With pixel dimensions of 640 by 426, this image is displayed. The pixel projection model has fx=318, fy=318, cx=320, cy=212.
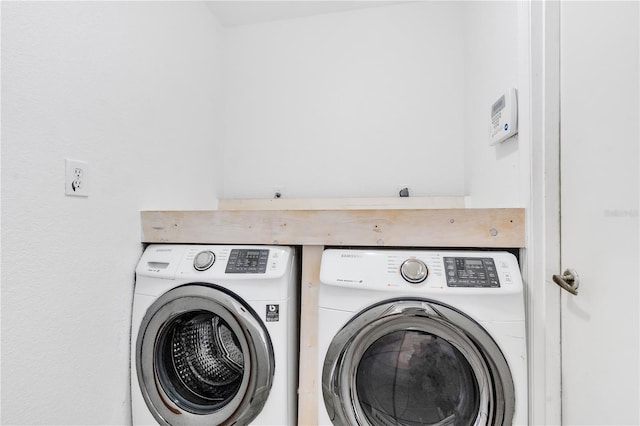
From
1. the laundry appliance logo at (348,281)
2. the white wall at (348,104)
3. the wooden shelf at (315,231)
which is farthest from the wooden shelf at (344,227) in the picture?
the white wall at (348,104)

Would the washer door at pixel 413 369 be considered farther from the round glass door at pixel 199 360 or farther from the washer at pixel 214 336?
the round glass door at pixel 199 360

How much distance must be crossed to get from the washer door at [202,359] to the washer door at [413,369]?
26cm

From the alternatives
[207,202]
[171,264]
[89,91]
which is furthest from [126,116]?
[207,202]

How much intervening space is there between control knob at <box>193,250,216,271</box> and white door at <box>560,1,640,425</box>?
46.3 inches

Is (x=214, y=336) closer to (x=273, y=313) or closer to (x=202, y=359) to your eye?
Answer: (x=202, y=359)

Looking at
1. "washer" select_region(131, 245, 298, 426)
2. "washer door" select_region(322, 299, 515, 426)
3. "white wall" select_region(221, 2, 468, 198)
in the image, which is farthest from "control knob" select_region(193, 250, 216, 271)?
"white wall" select_region(221, 2, 468, 198)

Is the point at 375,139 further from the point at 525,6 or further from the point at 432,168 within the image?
the point at 525,6

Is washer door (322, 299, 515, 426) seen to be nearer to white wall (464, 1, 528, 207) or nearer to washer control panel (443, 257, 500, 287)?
washer control panel (443, 257, 500, 287)

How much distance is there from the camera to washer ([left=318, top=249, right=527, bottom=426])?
98cm

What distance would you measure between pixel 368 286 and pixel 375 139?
126 centimetres

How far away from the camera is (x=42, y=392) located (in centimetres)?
95

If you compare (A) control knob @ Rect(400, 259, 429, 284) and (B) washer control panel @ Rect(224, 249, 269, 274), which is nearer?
(A) control knob @ Rect(400, 259, 429, 284)

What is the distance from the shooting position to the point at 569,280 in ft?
2.96

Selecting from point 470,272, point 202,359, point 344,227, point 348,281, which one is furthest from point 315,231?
point 202,359
